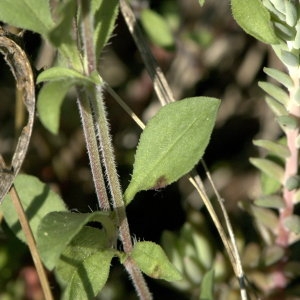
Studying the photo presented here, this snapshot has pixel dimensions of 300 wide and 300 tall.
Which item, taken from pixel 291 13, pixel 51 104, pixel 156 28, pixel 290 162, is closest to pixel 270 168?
pixel 290 162

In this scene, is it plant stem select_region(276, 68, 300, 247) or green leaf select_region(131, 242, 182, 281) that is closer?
green leaf select_region(131, 242, 182, 281)

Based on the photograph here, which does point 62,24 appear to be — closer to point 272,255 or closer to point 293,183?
point 293,183

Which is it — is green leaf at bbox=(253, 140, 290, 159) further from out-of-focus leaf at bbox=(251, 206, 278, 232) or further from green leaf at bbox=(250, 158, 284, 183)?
out-of-focus leaf at bbox=(251, 206, 278, 232)

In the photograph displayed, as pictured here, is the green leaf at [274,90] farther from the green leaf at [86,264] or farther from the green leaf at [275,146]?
the green leaf at [86,264]

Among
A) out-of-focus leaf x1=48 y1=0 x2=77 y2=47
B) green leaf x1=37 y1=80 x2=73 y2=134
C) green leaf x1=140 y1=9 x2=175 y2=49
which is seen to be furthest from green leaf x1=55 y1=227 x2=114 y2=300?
green leaf x1=140 y1=9 x2=175 y2=49

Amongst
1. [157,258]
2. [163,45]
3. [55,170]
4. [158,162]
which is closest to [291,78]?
[158,162]

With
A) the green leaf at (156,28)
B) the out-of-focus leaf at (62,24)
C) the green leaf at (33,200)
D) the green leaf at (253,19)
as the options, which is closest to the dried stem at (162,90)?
the green leaf at (33,200)

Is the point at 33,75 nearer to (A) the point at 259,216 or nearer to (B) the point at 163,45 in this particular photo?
(A) the point at 259,216
